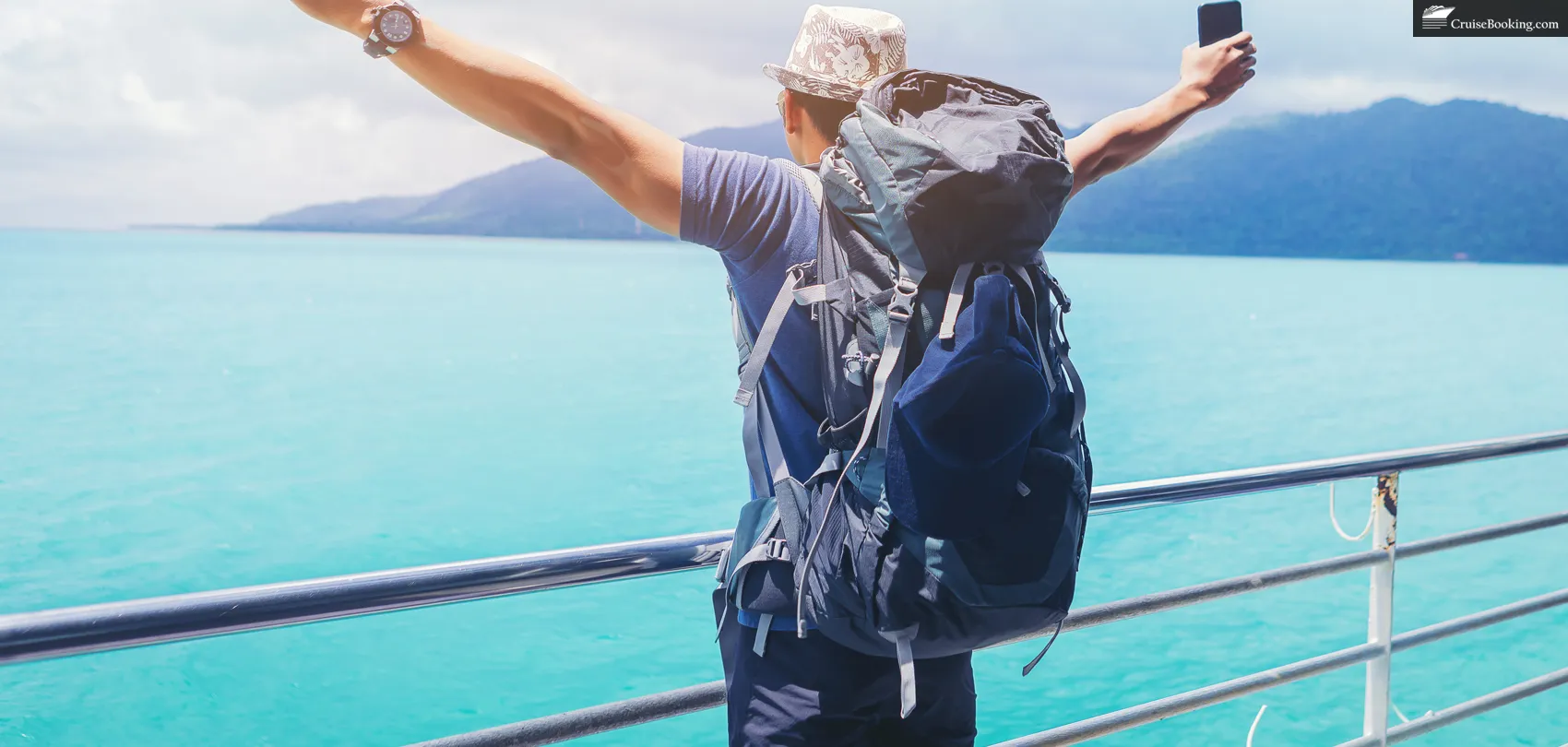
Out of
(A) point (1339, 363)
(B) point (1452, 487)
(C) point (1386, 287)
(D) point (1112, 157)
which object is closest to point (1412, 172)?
Result: (C) point (1386, 287)

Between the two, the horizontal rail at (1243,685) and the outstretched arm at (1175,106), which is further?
the outstretched arm at (1175,106)

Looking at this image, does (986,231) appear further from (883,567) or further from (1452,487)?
(1452,487)

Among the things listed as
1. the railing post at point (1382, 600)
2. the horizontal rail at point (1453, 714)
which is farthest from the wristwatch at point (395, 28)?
the horizontal rail at point (1453, 714)

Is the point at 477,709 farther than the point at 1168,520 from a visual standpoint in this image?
No

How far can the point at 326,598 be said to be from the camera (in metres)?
0.98

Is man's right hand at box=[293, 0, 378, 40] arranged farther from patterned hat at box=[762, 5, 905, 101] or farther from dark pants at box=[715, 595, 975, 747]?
dark pants at box=[715, 595, 975, 747]

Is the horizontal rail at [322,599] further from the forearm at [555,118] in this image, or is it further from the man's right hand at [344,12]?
the man's right hand at [344,12]

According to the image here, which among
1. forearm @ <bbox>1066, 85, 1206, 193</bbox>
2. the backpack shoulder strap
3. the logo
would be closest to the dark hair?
the backpack shoulder strap

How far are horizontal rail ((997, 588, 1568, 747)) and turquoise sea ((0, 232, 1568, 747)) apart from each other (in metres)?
5.61

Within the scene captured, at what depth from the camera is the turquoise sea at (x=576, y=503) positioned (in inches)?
594

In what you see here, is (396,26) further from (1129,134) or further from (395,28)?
(1129,134)

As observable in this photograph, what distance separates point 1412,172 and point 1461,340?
68940 mm

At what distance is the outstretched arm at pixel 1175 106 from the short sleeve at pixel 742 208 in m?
0.72

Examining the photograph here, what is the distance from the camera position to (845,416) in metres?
1.00
